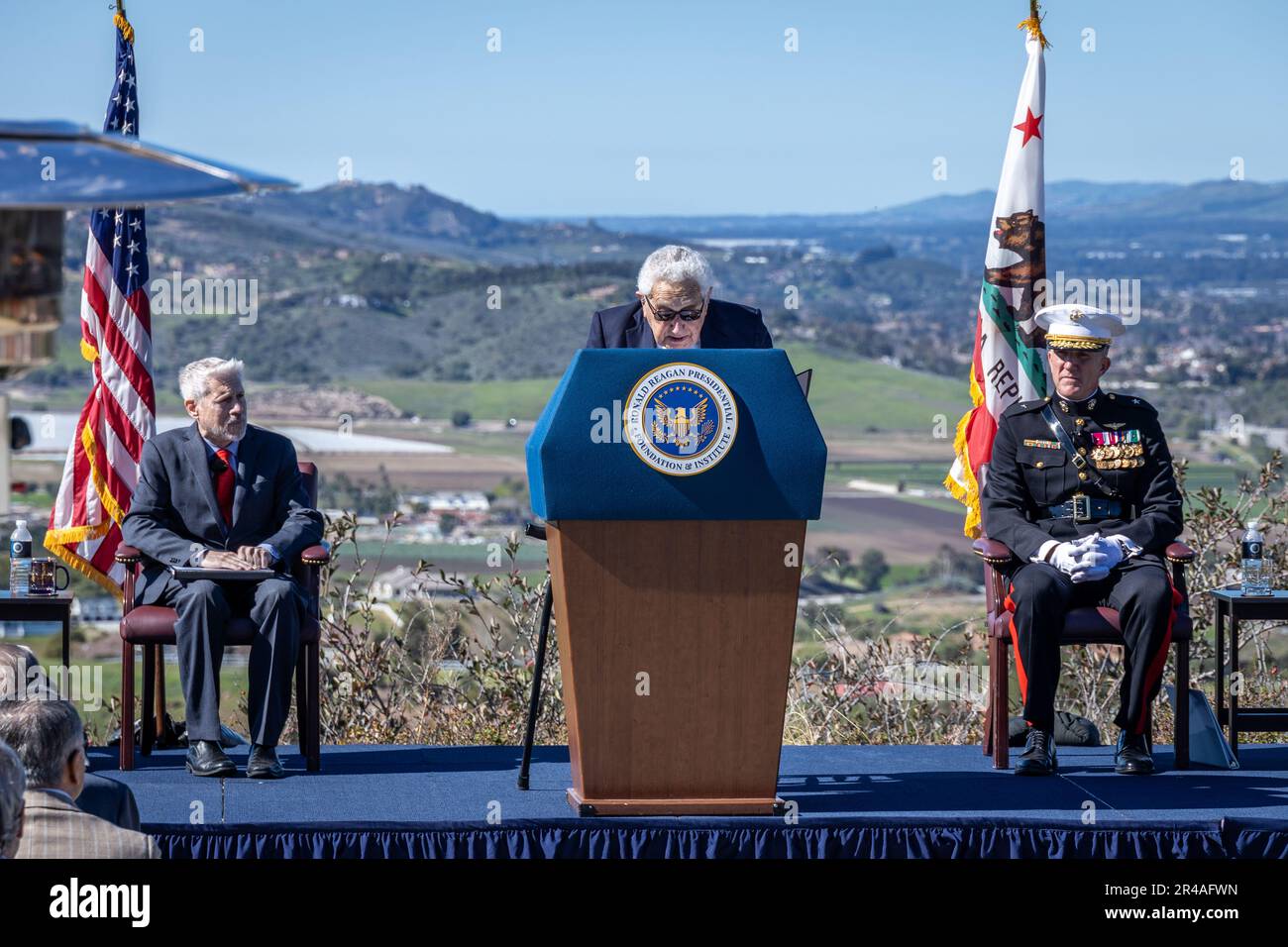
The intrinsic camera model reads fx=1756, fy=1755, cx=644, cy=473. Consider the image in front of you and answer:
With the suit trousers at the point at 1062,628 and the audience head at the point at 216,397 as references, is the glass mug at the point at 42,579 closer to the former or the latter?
the audience head at the point at 216,397

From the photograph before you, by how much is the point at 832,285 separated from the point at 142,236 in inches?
2463

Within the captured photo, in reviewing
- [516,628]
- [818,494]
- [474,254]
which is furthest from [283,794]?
[474,254]

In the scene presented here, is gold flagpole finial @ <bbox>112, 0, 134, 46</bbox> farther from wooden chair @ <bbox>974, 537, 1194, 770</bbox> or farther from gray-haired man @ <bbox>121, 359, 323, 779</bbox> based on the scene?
wooden chair @ <bbox>974, 537, 1194, 770</bbox>

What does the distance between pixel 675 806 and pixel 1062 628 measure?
167 centimetres

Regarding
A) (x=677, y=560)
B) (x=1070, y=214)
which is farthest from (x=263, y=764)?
(x=1070, y=214)

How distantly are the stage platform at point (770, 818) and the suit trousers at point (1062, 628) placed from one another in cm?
26

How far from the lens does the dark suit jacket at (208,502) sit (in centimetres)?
611

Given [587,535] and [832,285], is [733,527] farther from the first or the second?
[832,285]

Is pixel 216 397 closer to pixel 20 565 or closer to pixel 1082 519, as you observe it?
pixel 20 565

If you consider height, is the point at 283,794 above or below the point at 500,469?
above

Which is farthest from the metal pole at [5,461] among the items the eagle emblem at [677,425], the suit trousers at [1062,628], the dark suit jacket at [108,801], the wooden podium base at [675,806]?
the suit trousers at [1062,628]

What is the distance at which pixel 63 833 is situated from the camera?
3.33 meters

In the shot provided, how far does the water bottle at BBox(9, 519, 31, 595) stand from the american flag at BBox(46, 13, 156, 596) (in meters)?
0.71
